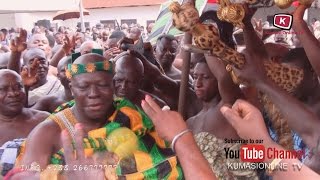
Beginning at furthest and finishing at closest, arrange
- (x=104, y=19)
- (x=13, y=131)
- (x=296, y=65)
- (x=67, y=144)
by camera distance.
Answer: (x=104, y=19)
(x=13, y=131)
(x=296, y=65)
(x=67, y=144)

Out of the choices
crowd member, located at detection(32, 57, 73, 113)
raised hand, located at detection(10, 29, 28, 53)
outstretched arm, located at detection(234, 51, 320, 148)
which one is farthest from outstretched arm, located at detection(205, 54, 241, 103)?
raised hand, located at detection(10, 29, 28, 53)

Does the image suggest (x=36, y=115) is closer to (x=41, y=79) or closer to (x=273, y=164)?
(x=41, y=79)

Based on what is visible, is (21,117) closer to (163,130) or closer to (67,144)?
(67,144)

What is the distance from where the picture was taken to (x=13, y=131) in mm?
2902

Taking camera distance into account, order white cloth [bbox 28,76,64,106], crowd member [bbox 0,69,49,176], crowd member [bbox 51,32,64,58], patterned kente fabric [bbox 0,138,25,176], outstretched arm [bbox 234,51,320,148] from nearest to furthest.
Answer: outstretched arm [bbox 234,51,320,148]
patterned kente fabric [bbox 0,138,25,176]
crowd member [bbox 0,69,49,176]
white cloth [bbox 28,76,64,106]
crowd member [bbox 51,32,64,58]

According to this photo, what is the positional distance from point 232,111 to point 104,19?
12262mm

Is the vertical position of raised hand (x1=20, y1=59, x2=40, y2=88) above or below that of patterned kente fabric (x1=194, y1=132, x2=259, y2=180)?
above

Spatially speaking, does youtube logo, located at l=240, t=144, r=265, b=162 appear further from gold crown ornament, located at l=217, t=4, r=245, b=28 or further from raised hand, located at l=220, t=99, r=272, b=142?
gold crown ornament, located at l=217, t=4, r=245, b=28

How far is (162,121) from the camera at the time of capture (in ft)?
4.65

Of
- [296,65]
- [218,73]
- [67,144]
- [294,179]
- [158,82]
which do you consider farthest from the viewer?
[158,82]

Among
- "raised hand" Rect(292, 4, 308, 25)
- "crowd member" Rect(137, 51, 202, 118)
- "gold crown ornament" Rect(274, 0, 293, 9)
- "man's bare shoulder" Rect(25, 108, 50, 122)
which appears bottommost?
"man's bare shoulder" Rect(25, 108, 50, 122)

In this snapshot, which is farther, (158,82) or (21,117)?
(158,82)

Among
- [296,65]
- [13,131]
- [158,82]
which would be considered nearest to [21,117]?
[13,131]

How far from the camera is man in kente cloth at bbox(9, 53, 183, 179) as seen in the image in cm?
194
